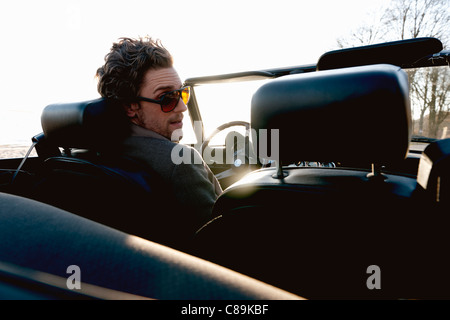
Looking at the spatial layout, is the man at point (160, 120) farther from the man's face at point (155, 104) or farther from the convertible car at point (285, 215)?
the convertible car at point (285, 215)

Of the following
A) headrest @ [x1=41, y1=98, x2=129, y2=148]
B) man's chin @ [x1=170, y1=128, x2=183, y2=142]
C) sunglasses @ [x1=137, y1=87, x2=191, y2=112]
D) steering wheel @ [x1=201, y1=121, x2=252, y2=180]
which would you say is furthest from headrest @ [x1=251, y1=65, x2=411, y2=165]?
steering wheel @ [x1=201, y1=121, x2=252, y2=180]

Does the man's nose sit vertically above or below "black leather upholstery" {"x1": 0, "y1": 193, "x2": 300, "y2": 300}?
above

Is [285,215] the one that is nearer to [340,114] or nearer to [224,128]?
[340,114]

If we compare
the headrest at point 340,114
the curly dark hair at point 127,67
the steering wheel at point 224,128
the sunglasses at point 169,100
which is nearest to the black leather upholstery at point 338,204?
the headrest at point 340,114

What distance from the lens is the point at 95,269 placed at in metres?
0.45

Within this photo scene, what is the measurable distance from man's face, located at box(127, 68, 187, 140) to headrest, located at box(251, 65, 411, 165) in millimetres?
1094

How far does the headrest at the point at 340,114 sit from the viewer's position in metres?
0.72

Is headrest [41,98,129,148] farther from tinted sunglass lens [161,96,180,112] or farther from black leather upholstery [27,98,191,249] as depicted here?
tinted sunglass lens [161,96,180,112]

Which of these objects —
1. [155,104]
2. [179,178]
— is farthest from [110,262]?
[155,104]

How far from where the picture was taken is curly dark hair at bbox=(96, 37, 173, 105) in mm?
1731

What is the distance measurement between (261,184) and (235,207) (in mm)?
134

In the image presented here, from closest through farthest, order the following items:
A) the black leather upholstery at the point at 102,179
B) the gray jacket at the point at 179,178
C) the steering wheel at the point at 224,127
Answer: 1. the black leather upholstery at the point at 102,179
2. the gray jacket at the point at 179,178
3. the steering wheel at the point at 224,127

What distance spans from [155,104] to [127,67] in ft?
0.96
